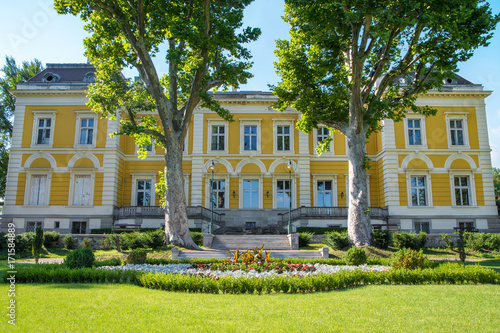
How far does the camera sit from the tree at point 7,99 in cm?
3514

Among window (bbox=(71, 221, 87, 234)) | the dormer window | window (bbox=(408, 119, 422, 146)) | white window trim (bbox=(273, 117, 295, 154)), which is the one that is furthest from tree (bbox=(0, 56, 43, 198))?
window (bbox=(408, 119, 422, 146))

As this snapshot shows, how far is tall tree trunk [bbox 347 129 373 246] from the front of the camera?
1773cm

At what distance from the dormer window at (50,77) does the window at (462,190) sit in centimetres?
3156

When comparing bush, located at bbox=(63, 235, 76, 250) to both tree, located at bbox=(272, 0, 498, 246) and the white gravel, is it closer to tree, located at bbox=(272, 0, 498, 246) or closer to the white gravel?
the white gravel

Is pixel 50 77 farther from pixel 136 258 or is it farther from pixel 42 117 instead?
pixel 136 258

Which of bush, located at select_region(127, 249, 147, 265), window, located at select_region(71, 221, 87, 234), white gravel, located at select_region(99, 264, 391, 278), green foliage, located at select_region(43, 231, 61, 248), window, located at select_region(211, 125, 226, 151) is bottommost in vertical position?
white gravel, located at select_region(99, 264, 391, 278)

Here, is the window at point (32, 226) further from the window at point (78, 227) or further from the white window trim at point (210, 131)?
the white window trim at point (210, 131)

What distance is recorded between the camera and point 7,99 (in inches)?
1404

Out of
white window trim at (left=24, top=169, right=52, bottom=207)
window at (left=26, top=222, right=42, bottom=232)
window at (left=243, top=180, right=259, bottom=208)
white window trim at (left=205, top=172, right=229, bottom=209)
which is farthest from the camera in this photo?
window at (left=243, top=180, right=259, bottom=208)

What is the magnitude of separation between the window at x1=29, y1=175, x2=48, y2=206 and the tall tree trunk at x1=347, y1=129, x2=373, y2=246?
22.5m

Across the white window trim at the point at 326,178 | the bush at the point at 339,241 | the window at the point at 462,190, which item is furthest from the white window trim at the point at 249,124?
the window at the point at 462,190

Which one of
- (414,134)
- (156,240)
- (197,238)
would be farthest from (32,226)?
(414,134)

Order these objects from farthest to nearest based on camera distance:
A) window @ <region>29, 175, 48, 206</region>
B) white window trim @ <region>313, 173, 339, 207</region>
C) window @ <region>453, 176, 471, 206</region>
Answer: white window trim @ <region>313, 173, 339, 207</region> → window @ <region>453, 176, 471, 206</region> → window @ <region>29, 175, 48, 206</region>

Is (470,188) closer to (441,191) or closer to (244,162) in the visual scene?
(441,191)
